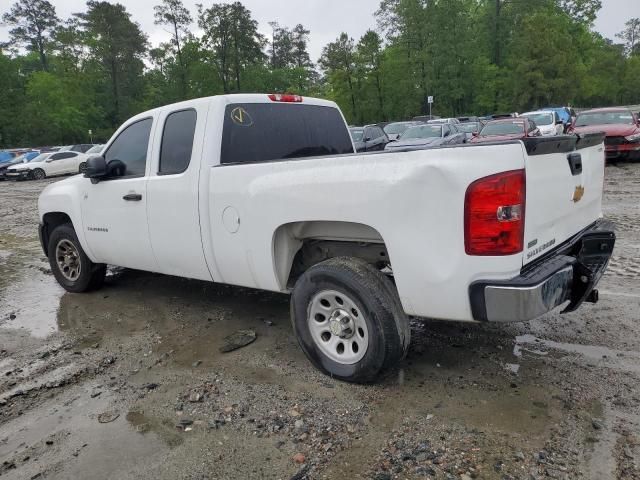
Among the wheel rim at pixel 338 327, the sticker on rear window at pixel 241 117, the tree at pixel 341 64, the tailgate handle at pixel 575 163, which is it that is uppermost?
the tree at pixel 341 64

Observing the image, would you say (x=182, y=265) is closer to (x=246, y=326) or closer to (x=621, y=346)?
(x=246, y=326)

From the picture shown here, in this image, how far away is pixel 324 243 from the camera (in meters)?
3.90

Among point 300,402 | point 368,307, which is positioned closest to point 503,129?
point 368,307

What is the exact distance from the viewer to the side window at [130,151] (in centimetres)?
479

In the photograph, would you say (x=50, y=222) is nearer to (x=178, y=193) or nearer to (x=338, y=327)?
(x=178, y=193)

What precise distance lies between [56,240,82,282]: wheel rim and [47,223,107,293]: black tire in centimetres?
3

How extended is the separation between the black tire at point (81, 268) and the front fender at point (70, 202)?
19 centimetres

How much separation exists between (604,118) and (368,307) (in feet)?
54.0

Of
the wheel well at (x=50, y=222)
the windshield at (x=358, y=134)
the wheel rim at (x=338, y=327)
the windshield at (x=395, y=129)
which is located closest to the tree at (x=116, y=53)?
the windshield at (x=395, y=129)

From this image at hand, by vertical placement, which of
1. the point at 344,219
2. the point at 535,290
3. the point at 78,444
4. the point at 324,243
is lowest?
the point at 78,444

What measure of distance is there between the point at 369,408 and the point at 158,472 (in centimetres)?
129

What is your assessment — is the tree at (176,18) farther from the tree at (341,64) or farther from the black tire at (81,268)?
the black tire at (81,268)

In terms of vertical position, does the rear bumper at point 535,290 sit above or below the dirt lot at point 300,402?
above

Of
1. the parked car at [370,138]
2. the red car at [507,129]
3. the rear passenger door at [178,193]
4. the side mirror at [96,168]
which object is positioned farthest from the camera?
the parked car at [370,138]
